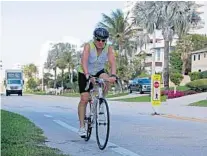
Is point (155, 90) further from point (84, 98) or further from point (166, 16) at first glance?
point (166, 16)

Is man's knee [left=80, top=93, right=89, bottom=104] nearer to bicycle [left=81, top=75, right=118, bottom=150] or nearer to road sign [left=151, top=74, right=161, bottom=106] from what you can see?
bicycle [left=81, top=75, right=118, bottom=150]

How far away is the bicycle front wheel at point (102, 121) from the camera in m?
7.21

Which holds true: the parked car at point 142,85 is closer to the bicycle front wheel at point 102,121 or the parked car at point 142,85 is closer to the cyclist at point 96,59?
the cyclist at point 96,59

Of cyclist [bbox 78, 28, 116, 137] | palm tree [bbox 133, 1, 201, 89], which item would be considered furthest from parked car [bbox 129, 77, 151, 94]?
cyclist [bbox 78, 28, 116, 137]

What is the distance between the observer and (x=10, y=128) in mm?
9547

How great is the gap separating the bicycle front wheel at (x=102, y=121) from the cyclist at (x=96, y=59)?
239mm

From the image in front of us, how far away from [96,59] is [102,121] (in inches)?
37.8

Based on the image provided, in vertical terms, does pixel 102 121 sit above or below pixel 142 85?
below

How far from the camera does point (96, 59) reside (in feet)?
25.0

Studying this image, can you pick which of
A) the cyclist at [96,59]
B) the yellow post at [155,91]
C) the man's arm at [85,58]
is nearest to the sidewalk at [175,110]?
the yellow post at [155,91]

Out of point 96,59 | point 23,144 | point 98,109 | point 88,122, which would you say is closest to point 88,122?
point 88,122

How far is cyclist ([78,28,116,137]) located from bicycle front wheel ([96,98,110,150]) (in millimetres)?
239

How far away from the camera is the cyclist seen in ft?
24.4

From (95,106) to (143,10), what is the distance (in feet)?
106
